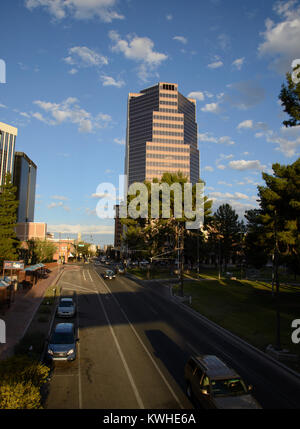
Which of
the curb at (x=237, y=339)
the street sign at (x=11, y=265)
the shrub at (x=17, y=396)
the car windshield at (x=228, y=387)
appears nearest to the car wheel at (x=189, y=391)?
the car windshield at (x=228, y=387)

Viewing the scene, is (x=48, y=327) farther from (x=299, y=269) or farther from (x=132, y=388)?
(x=299, y=269)

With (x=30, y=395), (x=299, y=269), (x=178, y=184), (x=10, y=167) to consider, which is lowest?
(x=30, y=395)

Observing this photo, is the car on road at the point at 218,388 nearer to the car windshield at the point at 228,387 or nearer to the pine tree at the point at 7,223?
the car windshield at the point at 228,387

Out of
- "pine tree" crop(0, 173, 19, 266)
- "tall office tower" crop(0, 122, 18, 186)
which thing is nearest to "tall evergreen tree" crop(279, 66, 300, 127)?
"pine tree" crop(0, 173, 19, 266)

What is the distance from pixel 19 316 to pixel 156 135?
133 metres

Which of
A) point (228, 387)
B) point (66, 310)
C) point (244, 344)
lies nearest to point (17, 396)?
point (228, 387)

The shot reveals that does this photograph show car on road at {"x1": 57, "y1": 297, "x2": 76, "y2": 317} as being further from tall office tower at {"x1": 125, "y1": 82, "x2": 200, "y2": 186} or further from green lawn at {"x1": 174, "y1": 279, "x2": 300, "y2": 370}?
tall office tower at {"x1": 125, "y1": 82, "x2": 200, "y2": 186}

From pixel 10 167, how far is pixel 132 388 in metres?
196

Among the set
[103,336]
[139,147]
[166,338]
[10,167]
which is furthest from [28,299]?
[10,167]

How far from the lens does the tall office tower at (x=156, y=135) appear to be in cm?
14625

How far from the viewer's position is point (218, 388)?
10.0 meters

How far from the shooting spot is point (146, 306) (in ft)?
100

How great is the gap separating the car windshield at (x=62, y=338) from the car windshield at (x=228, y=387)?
28.1 feet

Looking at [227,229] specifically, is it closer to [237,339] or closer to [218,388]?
[237,339]
